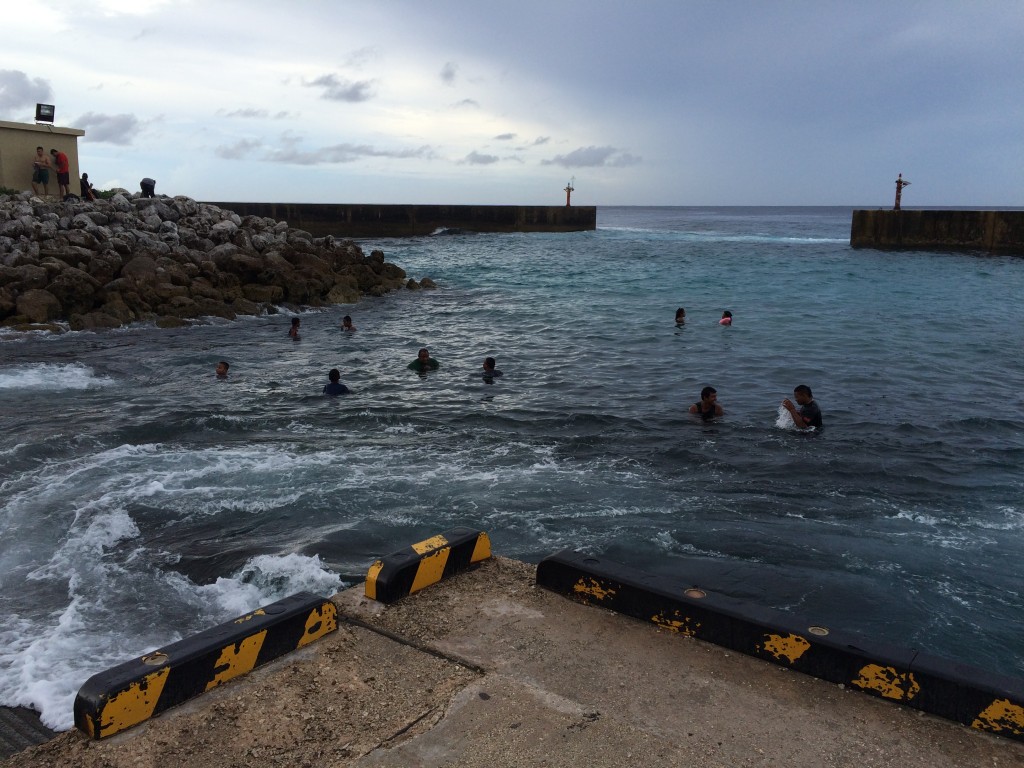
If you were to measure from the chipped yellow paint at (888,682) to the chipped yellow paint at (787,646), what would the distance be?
281 mm

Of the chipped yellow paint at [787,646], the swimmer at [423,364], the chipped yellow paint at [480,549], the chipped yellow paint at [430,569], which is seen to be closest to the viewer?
the chipped yellow paint at [787,646]

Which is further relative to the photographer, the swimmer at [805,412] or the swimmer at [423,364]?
the swimmer at [423,364]

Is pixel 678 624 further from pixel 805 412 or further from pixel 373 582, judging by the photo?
pixel 805 412

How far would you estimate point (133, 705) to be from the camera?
11.9 feet

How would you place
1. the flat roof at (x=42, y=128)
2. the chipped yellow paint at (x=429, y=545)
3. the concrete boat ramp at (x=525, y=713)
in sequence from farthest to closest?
1. the flat roof at (x=42, y=128)
2. the chipped yellow paint at (x=429, y=545)
3. the concrete boat ramp at (x=525, y=713)

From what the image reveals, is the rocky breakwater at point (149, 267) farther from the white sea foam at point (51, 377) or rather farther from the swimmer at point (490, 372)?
the swimmer at point (490, 372)

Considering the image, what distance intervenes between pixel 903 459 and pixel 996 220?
41.4 m

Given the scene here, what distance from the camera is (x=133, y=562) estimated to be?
675 cm

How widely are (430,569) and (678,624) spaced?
160 cm

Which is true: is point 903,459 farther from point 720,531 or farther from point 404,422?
point 404,422

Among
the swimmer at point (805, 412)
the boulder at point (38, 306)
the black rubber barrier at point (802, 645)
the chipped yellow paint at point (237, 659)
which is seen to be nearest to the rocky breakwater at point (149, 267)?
the boulder at point (38, 306)

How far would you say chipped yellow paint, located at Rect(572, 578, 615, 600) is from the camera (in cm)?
482

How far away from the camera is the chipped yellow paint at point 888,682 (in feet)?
12.5

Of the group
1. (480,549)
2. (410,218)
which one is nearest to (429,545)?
(480,549)
